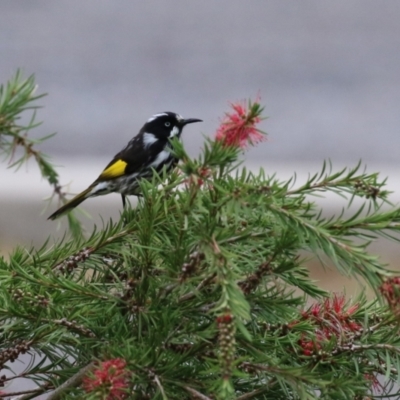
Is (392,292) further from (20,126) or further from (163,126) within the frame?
(163,126)

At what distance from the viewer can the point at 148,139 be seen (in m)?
2.02

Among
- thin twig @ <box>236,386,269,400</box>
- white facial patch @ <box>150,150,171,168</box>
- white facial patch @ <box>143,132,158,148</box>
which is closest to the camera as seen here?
thin twig @ <box>236,386,269,400</box>

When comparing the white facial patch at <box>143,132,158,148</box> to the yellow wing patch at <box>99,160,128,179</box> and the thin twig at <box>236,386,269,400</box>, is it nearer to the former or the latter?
the yellow wing patch at <box>99,160,128,179</box>

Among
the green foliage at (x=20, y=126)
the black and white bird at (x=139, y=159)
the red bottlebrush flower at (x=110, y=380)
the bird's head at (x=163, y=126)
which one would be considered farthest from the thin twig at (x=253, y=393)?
the bird's head at (x=163, y=126)

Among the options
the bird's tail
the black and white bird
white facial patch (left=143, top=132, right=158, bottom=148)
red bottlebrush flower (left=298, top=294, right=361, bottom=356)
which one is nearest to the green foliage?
the bird's tail

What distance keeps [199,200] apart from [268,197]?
0.19 ft

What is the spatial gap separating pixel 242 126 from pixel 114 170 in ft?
3.94

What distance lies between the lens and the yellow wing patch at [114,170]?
6.22 ft

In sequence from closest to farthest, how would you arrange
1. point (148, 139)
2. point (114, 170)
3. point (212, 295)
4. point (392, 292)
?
point (392, 292) < point (212, 295) < point (114, 170) < point (148, 139)

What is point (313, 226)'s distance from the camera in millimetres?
692

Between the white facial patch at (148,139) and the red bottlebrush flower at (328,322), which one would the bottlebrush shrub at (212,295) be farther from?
the white facial patch at (148,139)

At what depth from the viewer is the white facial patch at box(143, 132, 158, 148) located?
6.51ft

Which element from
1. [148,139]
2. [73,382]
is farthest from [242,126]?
[148,139]

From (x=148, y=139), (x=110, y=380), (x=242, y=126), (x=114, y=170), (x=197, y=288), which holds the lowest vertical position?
(x=110, y=380)
